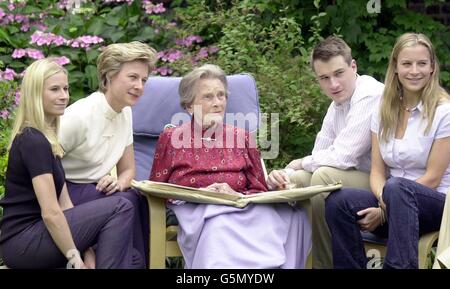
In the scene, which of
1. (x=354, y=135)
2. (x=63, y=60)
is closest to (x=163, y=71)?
(x=63, y=60)

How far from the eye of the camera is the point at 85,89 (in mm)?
5988

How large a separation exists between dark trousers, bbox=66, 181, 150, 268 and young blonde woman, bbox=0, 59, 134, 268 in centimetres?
20

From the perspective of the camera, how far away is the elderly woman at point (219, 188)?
354 cm

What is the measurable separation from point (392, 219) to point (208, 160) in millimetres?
894

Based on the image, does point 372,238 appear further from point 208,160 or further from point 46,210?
point 46,210

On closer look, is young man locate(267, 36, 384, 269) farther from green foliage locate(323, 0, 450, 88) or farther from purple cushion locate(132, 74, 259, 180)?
green foliage locate(323, 0, 450, 88)

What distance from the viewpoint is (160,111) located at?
4512 mm

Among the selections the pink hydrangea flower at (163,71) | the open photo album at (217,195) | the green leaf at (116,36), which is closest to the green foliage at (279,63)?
the pink hydrangea flower at (163,71)

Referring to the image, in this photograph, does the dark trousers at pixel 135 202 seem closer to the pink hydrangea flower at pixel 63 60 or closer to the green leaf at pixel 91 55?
the pink hydrangea flower at pixel 63 60

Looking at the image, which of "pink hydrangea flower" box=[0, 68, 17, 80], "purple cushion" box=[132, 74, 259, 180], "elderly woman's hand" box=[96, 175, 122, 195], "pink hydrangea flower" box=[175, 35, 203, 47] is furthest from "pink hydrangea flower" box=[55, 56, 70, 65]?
"elderly woman's hand" box=[96, 175, 122, 195]

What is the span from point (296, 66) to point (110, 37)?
141cm

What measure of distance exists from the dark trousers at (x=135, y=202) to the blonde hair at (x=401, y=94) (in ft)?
3.60

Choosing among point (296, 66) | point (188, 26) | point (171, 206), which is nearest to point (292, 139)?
point (296, 66)

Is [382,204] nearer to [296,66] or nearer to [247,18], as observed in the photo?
[296,66]
